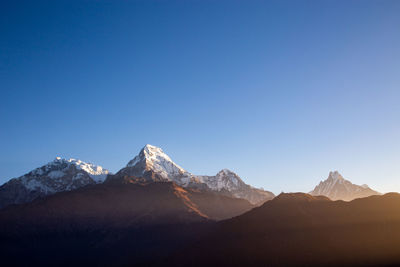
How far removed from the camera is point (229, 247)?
520ft

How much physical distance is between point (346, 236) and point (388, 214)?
88.0 ft

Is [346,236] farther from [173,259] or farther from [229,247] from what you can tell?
[173,259]

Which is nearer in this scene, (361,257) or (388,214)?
(361,257)

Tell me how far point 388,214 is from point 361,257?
37.3m

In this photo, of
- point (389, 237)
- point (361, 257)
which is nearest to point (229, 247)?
point (361, 257)

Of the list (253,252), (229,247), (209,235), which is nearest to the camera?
(253,252)

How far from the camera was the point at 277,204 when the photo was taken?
193500 mm

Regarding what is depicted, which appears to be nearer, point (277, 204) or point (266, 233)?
point (266, 233)

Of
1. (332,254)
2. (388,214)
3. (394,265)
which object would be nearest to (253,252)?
(332,254)

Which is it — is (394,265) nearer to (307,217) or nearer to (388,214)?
(388,214)

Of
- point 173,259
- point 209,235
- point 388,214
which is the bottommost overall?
point 173,259

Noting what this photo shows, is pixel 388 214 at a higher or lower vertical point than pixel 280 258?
higher

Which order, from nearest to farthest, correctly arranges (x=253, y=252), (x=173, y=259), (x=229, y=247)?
(x=253, y=252) < (x=229, y=247) < (x=173, y=259)

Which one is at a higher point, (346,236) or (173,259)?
(346,236)
